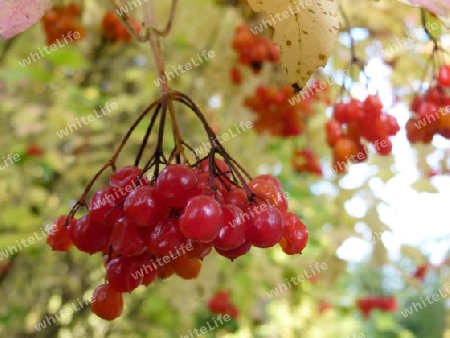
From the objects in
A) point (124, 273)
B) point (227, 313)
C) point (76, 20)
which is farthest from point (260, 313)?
point (124, 273)

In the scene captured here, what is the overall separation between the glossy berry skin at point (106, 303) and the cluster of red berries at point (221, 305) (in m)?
1.58

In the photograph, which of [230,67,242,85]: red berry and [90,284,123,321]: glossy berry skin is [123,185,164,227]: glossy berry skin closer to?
[90,284,123,321]: glossy berry skin

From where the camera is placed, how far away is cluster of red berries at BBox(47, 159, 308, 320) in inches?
22.8

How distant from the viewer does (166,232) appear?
1.97 ft

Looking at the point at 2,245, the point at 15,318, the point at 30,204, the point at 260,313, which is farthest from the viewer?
the point at 260,313

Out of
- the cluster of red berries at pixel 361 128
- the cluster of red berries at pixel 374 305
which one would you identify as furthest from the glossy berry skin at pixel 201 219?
the cluster of red berries at pixel 374 305

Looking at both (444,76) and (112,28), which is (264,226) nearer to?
(444,76)

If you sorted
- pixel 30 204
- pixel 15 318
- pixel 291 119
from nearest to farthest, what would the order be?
pixel 291 119
pixel 30 204
pixel 15 318

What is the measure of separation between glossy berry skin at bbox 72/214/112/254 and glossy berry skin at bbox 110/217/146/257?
36 mm

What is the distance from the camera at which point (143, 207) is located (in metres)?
0.59

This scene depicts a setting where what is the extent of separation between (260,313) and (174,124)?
8.36 feet

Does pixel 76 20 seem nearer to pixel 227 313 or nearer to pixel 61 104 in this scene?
pixel 61 104

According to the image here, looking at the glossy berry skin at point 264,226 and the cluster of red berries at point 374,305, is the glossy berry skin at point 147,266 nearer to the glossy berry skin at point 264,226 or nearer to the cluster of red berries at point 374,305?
the glossy berry skin at point 264,226

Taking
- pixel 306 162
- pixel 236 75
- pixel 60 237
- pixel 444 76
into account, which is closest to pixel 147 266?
pixel 60 237
